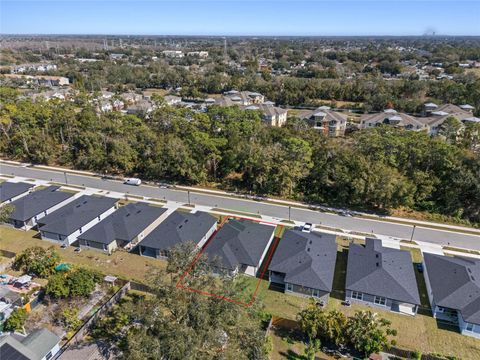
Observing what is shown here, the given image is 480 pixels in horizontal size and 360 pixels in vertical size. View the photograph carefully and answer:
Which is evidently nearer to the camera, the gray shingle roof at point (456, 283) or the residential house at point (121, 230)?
the gray shingle roof at point (456, 283)

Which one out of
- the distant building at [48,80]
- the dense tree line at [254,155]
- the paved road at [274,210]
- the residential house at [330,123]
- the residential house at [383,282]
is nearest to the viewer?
the residential house at [383,282]

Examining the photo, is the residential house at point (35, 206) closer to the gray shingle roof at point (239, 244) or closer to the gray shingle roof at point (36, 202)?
the gray shingle roof at point (36, 202)

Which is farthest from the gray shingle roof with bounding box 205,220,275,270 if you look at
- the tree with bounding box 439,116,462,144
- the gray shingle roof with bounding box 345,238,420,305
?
the tree with bounding box 439,116,462,144

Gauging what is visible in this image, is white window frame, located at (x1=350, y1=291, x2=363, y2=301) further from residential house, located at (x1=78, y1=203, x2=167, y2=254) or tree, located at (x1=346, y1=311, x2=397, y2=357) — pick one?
residential house, located at (x1=78, y1=203, x2=167, y2=254)

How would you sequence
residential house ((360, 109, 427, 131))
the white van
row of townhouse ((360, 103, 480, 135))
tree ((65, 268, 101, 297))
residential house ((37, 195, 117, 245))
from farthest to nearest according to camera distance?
residential house ((360, 109, 427, 131))
row of townhouse ((360, 103, 480, 135))
the white van
residential house ((37, 195, 117, 245))
tree ((65, 268, 101, 297))

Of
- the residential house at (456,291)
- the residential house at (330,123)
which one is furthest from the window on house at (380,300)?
the residential house at (330,123)

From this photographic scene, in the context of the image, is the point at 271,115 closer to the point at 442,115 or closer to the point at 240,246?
the point at 442,115

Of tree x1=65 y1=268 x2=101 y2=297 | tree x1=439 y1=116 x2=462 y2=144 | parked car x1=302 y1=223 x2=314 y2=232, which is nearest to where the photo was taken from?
tree x1=65 y1=268 x2=101 y2=297
